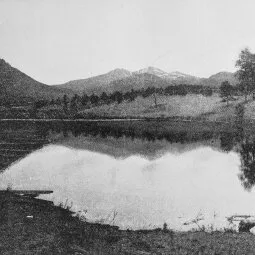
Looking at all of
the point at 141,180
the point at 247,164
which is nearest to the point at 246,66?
the point at 247,164

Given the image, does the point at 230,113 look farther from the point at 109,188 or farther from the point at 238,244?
the point at 238,244

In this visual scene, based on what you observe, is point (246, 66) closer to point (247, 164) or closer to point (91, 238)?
point (247, 164)

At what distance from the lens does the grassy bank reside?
531 inches

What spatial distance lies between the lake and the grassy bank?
2000 mm

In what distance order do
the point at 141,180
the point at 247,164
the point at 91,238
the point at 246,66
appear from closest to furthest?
1. the point at 91,238
2. the point at 141,180
3. the point at 247,164
4. the point at 246,66

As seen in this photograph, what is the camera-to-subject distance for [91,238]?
1519 centimetres

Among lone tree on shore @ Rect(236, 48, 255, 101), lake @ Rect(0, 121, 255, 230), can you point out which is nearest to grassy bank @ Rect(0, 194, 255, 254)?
lake @ Rect(0, 121, 255, 230)

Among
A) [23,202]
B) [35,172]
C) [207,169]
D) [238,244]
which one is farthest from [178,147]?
[238,244]

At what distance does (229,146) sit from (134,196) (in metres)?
31.1

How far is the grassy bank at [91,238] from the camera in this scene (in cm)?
1348

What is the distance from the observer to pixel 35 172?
31562 millimetres

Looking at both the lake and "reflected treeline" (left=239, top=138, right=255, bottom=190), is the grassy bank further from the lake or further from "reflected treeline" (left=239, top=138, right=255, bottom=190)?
"reflected treeline" (left=239, top=138, right=255, bottom=190)

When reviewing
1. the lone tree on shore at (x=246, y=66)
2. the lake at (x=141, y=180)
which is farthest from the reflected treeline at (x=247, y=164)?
the lone tree on shore at (x=246, y=66)

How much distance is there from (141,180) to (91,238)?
1471cm
